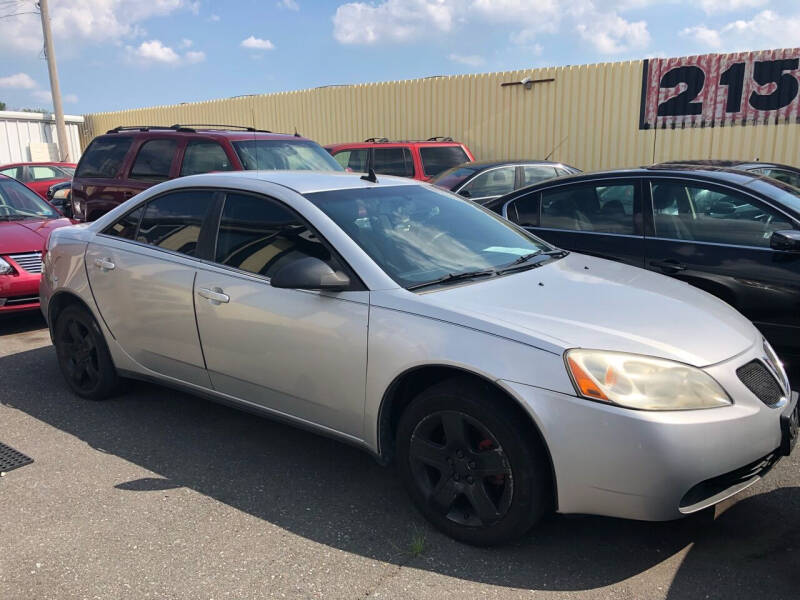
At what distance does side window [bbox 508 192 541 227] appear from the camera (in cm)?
561

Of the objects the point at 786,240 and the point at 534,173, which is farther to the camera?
the point at 534,173

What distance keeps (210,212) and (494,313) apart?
1890 millimetres

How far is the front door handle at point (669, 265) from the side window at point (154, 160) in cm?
548

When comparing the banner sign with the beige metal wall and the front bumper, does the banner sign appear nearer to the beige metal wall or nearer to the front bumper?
the beige metal wall

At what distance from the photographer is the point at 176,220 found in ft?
13.4

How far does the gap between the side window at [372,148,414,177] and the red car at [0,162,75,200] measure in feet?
22.7

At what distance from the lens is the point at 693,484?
252 cm

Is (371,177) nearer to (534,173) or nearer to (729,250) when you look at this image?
(729,250)

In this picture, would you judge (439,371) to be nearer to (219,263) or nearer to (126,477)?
(219,263)

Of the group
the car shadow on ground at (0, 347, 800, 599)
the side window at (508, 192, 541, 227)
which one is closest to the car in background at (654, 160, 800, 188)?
the side window at (508, 192, 541, 227)

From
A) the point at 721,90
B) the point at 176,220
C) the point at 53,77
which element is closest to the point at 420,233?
the point at 176,220

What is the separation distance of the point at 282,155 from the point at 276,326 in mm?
5019

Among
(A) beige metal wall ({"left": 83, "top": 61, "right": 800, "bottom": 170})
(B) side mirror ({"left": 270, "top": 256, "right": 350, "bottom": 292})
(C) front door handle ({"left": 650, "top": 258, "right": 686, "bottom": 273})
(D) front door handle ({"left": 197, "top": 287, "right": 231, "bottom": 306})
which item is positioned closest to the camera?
(B) side mirror ({"left": 270, "top": 256, "right": 350, "bottom": 292})

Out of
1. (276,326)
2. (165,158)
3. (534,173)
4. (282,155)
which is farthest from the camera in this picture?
(534,173)
